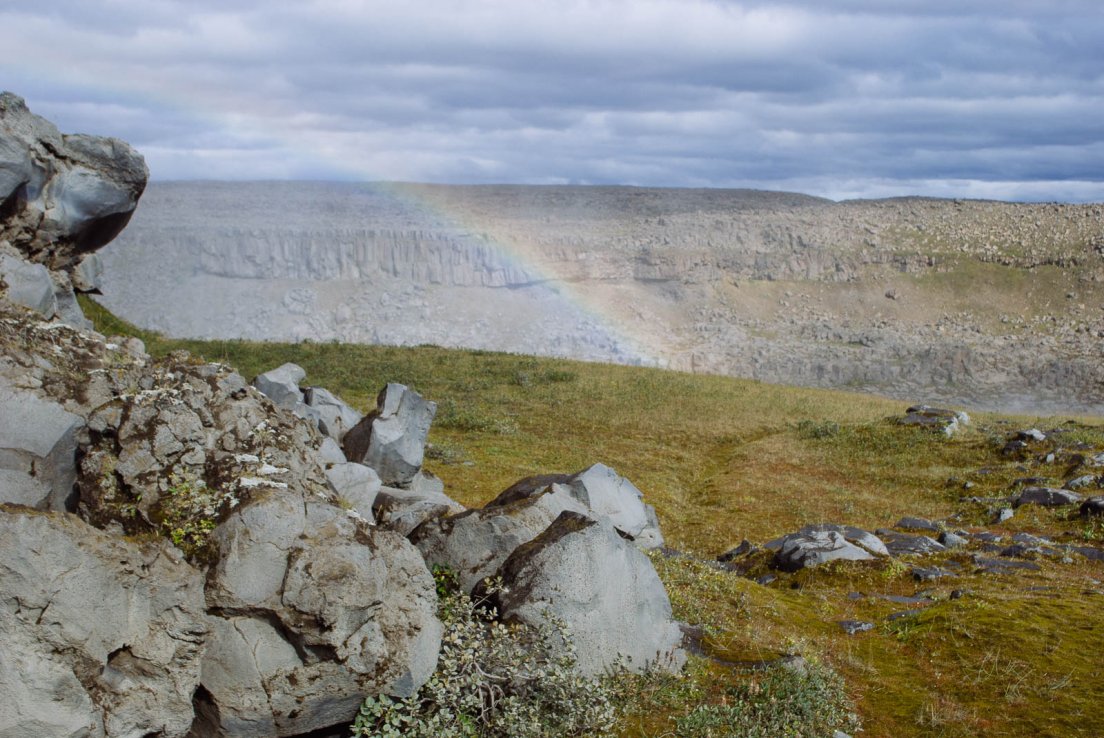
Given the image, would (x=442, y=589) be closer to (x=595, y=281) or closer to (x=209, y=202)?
(x=595, y=281)

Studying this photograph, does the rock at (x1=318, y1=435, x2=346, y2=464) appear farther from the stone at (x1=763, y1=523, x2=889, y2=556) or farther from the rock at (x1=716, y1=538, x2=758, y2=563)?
the stone at (x1=763, y1=523, x2=889, y2=556)

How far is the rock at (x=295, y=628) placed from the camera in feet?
34.2

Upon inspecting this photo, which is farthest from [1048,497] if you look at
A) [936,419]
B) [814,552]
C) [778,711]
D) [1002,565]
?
[778,711]

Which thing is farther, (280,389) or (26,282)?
(280,389)

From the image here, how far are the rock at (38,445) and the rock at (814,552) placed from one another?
16604mm

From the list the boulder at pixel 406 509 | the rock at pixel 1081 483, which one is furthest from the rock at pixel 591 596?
the rock at pixel 1081 483

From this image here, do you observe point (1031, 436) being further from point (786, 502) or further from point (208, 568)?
point (208, 568)

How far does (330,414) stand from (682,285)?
11906cm

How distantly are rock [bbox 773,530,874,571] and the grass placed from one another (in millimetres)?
554

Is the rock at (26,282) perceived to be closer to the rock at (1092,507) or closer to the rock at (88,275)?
the rock at (88,275)

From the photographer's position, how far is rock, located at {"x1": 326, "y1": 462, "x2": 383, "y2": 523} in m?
19.2

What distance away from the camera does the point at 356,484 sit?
19.8 m

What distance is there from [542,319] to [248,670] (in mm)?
A: 116048

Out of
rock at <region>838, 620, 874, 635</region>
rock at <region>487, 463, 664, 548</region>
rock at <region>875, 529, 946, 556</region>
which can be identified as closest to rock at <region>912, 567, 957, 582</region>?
rock at <region>875, 529, 946, 556</region>
